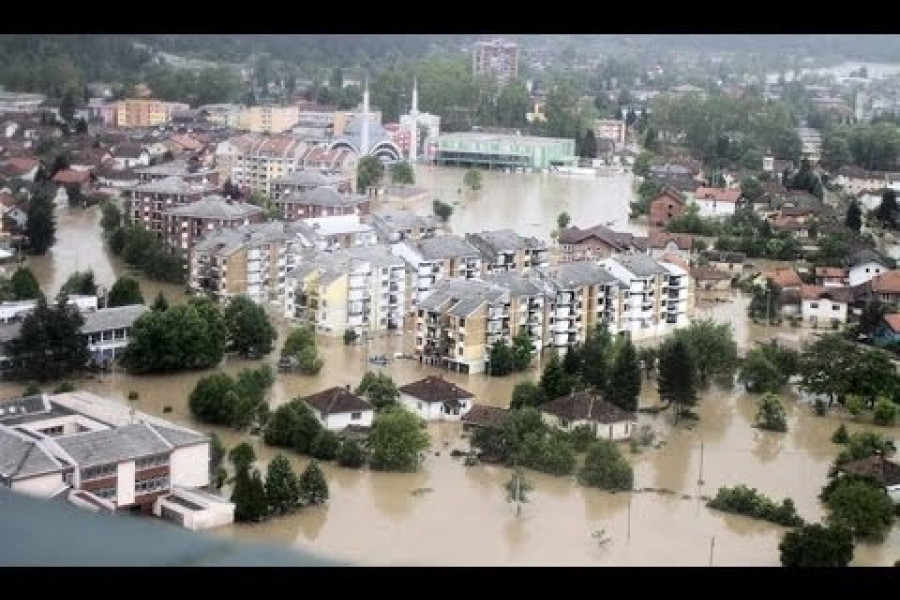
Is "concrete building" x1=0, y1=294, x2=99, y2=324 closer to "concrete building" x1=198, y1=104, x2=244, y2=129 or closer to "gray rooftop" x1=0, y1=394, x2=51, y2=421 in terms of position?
"gray rooftop" x1=0, y1=394, x2=51, y2=421

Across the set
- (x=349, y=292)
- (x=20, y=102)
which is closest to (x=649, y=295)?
(x=349, y=292)

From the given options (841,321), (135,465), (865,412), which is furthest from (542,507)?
(841,321)

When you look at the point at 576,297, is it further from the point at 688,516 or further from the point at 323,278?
the point at 688,516

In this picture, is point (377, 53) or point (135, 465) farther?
point (377, 53)

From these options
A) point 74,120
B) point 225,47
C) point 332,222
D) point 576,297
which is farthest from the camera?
point 225,47

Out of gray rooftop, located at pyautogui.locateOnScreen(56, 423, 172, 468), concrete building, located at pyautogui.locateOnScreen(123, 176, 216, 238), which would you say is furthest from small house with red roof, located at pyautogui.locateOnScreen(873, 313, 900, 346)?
concrete building, located at pyautogui.locateOnScreen(123, 176, 216, 238)

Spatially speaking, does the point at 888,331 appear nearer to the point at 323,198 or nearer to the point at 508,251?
the point at 508,251

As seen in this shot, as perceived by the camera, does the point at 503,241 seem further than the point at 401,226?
No
